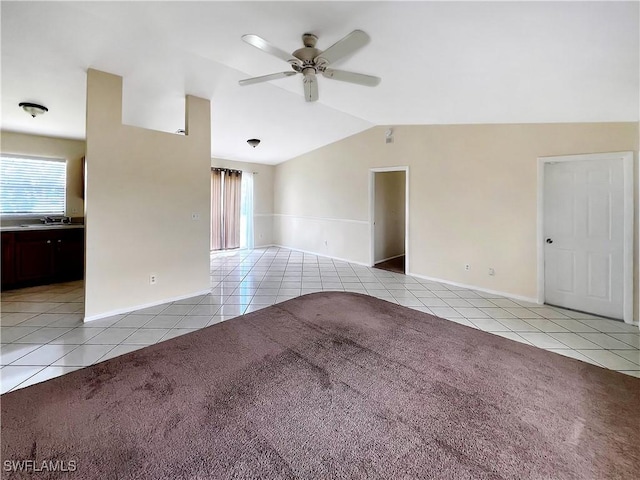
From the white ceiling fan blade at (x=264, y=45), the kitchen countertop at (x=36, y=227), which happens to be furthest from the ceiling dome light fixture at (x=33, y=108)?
the white ceiling fan blade at (x=264, y=45)

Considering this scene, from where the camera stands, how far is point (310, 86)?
271 cm

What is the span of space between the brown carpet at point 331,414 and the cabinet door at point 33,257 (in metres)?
3.27

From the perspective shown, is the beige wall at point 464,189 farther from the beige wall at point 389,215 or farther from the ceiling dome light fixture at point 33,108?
the ceiling dome light fixture at point 33,108

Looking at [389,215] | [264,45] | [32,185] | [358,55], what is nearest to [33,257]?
[32,185]

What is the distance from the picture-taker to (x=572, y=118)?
3102 millimetres

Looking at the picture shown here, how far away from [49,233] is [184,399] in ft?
13.9

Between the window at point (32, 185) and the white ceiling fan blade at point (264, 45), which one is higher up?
the white ceiling fan blade at point (264, 45)

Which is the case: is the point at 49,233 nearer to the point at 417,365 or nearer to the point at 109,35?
the point at 109,35

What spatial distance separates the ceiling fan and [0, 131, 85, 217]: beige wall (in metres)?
4.17

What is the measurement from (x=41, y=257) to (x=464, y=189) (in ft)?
21.7

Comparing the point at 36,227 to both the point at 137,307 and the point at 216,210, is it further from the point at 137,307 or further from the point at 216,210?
the point at 216,210

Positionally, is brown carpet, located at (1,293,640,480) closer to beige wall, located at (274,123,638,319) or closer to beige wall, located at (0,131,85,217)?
beige wall, located at (274,123,638,319)

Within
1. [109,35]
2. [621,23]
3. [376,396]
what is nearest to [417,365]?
[376,396]

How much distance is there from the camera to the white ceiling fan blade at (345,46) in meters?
1.92
